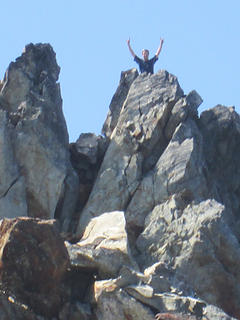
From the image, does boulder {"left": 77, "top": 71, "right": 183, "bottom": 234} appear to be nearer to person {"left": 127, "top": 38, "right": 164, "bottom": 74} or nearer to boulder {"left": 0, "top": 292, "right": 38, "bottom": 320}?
person {"left": 127, "top": 38, "right": 164, "bottom": 74}

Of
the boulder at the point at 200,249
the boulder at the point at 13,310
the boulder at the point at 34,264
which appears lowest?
the boulder at the point at 13,310

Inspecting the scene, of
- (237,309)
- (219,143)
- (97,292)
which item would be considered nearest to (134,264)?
(97,292)

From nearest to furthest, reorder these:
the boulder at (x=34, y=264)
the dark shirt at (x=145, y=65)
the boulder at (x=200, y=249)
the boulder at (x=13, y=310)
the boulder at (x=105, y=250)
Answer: the boulder at (x=13, y=310) → the boulder at (x=34, y=264) → the boulder at (x=105, y=250) → the boulder at (x=200, y=249) → the dark shirt at (x=145, y=65)

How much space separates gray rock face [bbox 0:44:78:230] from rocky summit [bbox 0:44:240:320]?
0.06 m

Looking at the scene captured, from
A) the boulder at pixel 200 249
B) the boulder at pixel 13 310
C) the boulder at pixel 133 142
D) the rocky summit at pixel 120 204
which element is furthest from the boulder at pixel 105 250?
the boulder at pixel 133 142

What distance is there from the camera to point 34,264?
4309 cm

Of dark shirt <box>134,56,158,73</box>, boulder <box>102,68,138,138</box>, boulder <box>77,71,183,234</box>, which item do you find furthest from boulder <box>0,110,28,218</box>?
dark shirt <box>134,56,158,73</box>

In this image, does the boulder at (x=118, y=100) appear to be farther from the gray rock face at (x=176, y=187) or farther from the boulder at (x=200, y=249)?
the boulder at (x=200, y=249)

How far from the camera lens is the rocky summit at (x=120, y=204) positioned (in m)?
43.4

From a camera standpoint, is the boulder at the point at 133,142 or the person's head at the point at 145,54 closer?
the boulder at the point at 133,142

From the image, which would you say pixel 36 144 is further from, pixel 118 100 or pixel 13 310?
pixel 13 310

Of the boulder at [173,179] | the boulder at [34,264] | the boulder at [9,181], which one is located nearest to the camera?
the boulder at [34,264]

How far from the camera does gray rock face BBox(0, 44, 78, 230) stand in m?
54.8

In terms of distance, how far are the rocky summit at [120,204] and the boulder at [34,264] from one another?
0.05 m
